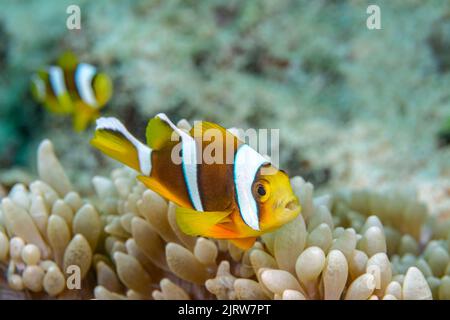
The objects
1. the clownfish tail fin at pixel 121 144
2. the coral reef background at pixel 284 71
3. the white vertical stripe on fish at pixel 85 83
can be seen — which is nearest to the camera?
the clownfish tail fin at pixel 121 144

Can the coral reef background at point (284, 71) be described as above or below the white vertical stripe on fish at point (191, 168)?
above

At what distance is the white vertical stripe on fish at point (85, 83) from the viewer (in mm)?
2975

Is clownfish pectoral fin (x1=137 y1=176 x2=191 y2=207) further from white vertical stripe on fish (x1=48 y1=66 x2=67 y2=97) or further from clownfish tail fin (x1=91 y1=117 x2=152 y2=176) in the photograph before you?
white vertical stripe on fish (x1=48 y1=66 x2=67 y2=97)

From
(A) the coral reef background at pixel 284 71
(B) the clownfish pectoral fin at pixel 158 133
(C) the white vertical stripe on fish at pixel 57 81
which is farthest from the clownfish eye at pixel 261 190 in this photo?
(C) the white vertical stripe on fish at pixel 57 81

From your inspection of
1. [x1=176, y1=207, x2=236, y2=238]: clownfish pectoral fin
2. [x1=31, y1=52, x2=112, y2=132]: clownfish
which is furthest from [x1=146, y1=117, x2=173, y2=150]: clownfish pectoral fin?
[x1=31, y1=52, x2=112, y2=132]: clownfish

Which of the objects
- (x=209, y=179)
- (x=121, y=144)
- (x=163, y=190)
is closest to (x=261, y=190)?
(x=209, y=179)

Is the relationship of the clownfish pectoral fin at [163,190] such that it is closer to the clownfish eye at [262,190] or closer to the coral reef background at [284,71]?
the clownfish eye at [262,190]

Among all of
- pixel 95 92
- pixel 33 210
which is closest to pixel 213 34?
pixel 95 92

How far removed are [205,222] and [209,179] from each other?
99 millimetres

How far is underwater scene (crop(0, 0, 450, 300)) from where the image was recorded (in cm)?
125

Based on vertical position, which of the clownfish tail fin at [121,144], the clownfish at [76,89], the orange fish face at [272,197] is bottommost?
the orange fish face at [272,197]

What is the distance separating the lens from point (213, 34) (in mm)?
3541

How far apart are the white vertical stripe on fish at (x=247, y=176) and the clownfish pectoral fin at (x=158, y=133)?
0.19m

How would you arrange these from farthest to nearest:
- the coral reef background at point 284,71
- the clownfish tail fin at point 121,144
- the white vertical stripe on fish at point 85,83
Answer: the coral reef background at point 284,71 → the white vertical stripe on fish at point 85,83 → the clownfish tail fin at point 121,144
